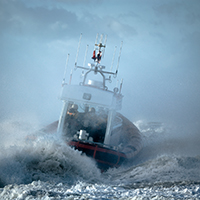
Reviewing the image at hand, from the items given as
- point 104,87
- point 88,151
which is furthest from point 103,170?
point 104,87

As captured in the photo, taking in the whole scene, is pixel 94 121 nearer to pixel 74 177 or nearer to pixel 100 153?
pixel 100 153

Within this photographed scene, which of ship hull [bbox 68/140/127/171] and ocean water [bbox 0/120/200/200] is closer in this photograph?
ocean water [bbox 0/120/200/200]

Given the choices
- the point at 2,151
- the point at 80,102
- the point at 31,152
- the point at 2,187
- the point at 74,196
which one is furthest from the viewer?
the point at 80,102

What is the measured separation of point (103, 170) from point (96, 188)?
9.32 ft

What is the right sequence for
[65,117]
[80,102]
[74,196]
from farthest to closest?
1. [65,117]
2. [80,102]
3. [74,196]

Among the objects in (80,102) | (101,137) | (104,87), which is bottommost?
(101,137)

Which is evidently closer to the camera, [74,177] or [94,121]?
[74,177]

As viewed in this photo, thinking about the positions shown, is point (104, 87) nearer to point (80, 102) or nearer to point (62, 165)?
point (80, 102)

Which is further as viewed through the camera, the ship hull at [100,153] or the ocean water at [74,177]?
the ship hull at [100,153]

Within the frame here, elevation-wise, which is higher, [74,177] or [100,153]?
[100,153]

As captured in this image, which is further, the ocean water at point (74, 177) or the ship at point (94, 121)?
the ship at point (94, 121)

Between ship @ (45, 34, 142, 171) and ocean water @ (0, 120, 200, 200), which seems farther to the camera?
ship @ (45, 34, 142, 171)

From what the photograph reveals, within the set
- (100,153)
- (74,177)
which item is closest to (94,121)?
(100,153)

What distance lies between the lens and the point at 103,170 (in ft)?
21.6
